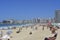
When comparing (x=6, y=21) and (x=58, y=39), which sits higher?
(x=58, y=39)

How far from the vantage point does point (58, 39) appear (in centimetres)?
1242

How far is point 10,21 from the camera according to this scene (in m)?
137

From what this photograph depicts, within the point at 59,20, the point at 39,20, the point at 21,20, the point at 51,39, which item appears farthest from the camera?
the point at 21,20

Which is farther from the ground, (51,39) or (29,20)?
(51,39)

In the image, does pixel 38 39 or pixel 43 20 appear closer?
pixel 38 39

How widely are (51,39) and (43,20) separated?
11937 cm

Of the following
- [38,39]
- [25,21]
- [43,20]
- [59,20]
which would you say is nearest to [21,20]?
[25,21]

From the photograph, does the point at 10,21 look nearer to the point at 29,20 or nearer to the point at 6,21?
the point at 6,21

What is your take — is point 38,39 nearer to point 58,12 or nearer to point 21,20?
point 58,12

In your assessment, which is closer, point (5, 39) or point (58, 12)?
point (5, 39)

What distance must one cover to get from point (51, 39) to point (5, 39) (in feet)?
12.5

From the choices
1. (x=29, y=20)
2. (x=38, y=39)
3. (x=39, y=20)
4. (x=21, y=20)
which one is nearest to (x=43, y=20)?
(x=39, y=20)

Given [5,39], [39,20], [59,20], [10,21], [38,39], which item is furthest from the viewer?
[10,21]

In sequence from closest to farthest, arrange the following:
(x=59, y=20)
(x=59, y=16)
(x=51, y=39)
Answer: (x=51, y=39) < (x=59, y=20) < (x=59, y=16)
